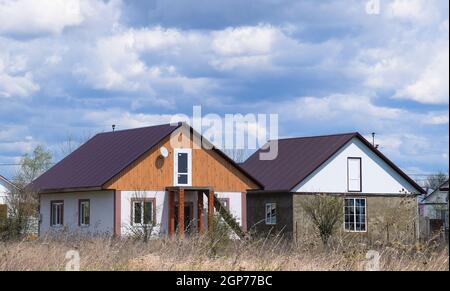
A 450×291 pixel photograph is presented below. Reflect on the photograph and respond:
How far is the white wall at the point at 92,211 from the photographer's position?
39.3m

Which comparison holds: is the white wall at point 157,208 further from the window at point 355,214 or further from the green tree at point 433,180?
the green tree at point 433,180

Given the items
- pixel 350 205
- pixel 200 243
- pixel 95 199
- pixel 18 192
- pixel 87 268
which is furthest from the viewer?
pixel 350 205

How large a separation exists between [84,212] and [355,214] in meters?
14.6

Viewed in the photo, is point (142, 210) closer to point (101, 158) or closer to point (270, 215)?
point (101, 158)

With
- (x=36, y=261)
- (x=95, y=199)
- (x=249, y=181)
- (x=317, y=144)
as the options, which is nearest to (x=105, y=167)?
(x=95, y=199)

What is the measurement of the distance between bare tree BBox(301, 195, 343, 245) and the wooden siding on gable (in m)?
3.15

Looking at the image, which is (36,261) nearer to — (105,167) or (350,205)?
(105,167)

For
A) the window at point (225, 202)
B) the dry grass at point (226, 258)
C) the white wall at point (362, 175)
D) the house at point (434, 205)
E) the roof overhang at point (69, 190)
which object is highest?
the white wall at point (362, 175)

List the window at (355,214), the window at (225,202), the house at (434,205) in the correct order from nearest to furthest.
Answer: the window at (225,202) < the window at (355,214) < the house at (434,205)

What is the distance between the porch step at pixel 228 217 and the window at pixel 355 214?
871cm

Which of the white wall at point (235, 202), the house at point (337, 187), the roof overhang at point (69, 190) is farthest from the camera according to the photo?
the house at point (337, 187)

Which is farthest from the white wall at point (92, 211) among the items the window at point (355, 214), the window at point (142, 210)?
the window at point (355, 214)

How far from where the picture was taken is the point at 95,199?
134 feet
